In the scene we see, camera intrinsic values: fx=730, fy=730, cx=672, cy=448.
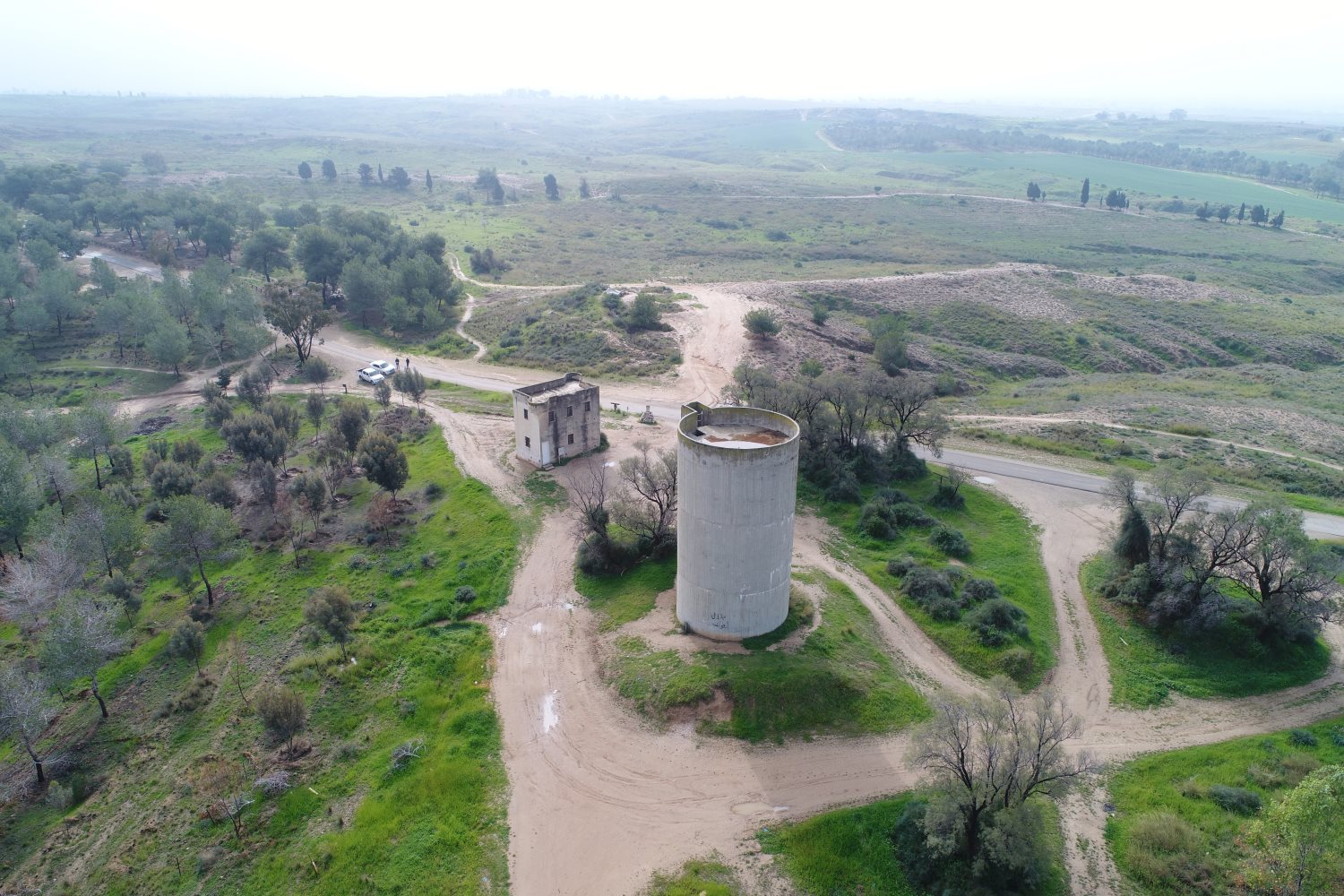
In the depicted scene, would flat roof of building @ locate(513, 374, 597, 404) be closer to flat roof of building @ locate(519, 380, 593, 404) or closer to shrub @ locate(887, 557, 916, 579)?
flat roof of building @ locate(519, 380, 593, 404)

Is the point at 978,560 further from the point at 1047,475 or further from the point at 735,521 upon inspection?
the point at 735,521

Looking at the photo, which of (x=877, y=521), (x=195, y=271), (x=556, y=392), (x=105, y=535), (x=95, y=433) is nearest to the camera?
(x=105, y=535)

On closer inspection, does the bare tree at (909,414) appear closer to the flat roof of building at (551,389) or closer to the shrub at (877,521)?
the shrub at (877,521)

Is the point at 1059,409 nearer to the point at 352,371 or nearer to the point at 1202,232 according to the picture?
A: the point at 352,371

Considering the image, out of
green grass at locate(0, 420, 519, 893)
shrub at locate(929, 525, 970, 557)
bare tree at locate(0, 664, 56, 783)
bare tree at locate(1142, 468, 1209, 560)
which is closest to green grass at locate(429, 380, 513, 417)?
green grass at locate(0, 420, 519, 893)

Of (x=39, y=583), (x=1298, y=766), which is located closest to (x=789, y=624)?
(x=1298, y=766)
